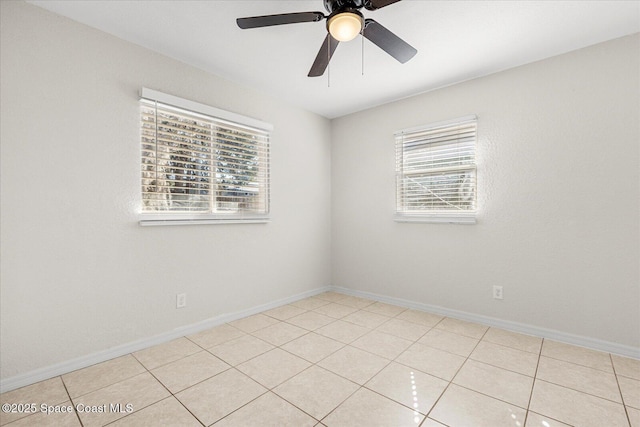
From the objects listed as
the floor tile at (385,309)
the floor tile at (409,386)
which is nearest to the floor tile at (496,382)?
the floor tile at (409,386)

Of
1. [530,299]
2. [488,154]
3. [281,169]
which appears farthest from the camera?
[281,169]

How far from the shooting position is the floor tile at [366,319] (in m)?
2.95

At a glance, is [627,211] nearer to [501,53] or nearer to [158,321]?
[501,53]

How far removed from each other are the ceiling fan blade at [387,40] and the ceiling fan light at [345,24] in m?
0.18

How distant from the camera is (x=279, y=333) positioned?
2732 millimetres

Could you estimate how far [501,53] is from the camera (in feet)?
8.29

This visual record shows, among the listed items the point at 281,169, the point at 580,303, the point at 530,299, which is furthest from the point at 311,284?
the point at 580,303

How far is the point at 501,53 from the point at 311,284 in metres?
3.15

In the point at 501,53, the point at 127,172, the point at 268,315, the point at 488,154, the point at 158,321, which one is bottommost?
the point at 268,315

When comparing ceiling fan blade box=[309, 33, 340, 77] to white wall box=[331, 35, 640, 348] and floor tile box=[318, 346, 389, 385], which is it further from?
floor tile box=[318, 346, 389, 385]

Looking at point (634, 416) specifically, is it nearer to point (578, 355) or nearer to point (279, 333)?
point (578, 355)

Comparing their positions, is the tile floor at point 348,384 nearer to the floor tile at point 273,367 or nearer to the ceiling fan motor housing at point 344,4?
the floor tile at point 273,367

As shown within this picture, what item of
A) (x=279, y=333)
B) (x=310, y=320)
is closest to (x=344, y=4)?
(x=279, y=333)

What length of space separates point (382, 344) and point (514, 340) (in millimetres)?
1140
